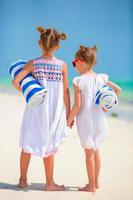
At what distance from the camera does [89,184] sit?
1589 millimetres

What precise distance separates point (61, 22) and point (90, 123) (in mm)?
495

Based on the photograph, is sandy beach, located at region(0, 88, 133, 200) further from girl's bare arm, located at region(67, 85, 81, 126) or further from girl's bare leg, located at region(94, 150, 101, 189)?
girl's bare arm, located at region(67, 85, 81, 126)

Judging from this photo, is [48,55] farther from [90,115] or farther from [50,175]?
[50,175]

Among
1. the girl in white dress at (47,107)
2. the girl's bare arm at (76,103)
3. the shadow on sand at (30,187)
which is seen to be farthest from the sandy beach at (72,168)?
the girl's bare arm at (76,103)

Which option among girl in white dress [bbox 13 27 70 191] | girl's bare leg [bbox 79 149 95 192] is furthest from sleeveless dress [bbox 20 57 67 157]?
girl's bare leg [bbox 79 149 95 192]

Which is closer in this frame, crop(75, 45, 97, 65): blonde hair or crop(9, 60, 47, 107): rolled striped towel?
crop(9, 60, 47, 107): rolled striped towel

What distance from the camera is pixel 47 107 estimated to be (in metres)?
1.53

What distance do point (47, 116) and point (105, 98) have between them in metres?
0.20

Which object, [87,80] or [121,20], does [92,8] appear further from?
[87,80]

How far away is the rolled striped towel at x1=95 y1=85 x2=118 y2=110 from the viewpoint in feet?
5.03

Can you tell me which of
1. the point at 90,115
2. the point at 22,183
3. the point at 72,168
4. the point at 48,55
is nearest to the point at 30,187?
the point at 22,183

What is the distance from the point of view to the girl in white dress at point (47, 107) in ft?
5.03

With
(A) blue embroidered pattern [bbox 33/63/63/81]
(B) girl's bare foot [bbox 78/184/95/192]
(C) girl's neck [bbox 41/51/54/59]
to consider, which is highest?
(C) girl's neck [bbox 41/51/54/59]

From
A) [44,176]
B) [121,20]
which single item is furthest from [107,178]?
[121,20]
